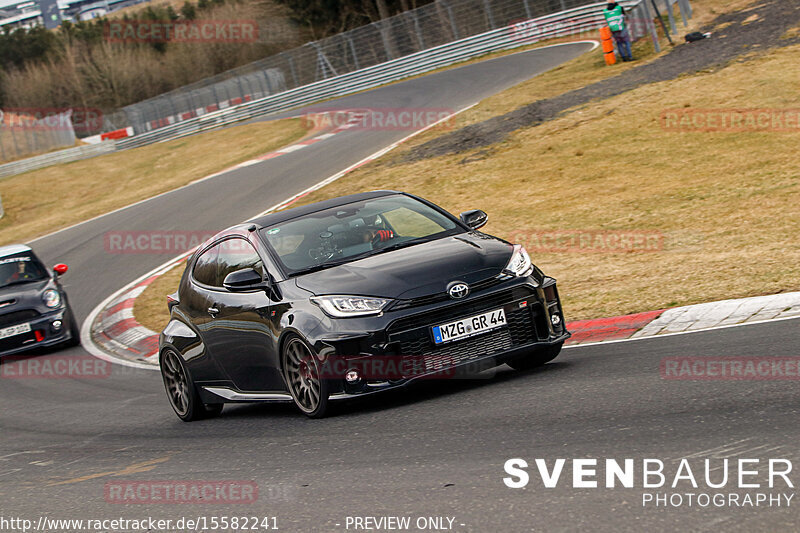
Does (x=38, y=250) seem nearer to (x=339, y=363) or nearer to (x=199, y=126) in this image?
(x=339, y=363)

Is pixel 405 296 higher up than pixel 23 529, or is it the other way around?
pixel 405 296

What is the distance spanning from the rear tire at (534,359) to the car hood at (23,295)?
960 cm

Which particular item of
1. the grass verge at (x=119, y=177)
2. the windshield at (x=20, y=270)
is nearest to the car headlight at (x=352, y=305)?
the windshield at (x=20, y=270)

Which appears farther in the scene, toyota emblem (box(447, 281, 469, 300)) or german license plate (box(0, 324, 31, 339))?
german license plate (box(0, 324, 31, 339))

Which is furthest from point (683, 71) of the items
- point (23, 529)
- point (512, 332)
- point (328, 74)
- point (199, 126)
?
point (199, 126)

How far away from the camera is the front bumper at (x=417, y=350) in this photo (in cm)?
675

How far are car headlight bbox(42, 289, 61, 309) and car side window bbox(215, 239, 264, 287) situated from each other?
7646 mm

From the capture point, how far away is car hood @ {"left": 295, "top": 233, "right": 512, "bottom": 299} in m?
6.93

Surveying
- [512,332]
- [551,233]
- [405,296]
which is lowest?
[551,233]

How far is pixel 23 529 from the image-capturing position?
578cm

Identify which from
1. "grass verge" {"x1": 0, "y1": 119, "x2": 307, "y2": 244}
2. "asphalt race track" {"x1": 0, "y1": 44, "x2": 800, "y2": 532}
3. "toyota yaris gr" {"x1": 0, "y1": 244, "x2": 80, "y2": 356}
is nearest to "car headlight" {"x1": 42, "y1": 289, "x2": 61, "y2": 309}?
"toyota yaris gr" {"x1": 0, "y1": 244, "x2": 80, "y2": 356}

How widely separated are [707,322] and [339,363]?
3.37 meters

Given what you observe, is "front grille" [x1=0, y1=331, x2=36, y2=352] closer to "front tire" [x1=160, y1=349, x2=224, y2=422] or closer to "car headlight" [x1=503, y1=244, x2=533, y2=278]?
"front tire" [x1=160, y1=349, x2=224, y2=422]

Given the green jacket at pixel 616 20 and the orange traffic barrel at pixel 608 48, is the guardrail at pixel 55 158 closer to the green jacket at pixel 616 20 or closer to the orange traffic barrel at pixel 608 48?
the orange traffic barrel at pixel 608 48
